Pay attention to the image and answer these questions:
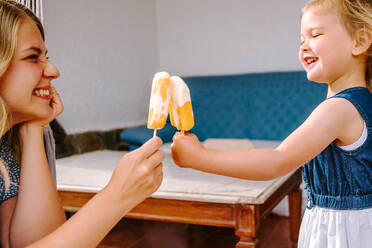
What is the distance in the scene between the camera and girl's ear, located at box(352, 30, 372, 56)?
105 cm

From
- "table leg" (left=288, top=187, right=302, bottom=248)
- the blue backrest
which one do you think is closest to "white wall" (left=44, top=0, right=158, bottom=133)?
the blue backrest

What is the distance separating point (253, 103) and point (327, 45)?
2627 mm

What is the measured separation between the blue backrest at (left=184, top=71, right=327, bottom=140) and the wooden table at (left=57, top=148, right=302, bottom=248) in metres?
1.20

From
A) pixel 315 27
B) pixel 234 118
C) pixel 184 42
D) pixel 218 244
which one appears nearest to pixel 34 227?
pixel 315 27

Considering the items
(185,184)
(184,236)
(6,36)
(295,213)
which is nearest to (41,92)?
(6,36)

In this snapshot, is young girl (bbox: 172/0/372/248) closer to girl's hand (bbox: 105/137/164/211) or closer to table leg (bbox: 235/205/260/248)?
girl's hand (bbox: 105/137/164/211)

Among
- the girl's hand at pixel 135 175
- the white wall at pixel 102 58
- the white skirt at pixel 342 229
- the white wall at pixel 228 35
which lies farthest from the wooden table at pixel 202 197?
the white wall at pixel 228 35

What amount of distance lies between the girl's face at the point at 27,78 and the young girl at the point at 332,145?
414mm

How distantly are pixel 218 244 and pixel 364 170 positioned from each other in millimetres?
1691

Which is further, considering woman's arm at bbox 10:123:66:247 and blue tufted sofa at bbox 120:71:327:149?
blue tufted sofa at bbox 120:71:327:149

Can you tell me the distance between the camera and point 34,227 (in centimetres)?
106

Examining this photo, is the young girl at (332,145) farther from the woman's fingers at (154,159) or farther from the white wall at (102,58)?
the white wall at (102,58)

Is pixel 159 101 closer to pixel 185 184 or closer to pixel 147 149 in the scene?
pixel 147 149

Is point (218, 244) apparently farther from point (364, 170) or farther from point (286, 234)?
point (364, 170)
